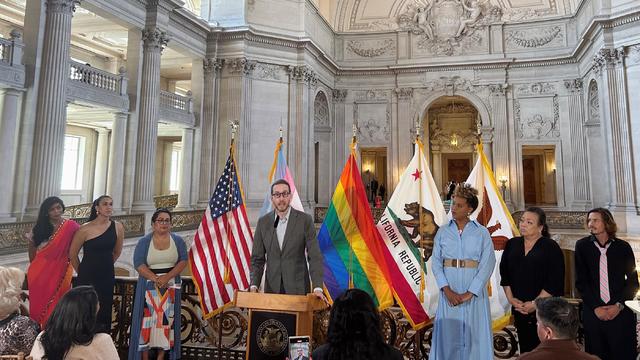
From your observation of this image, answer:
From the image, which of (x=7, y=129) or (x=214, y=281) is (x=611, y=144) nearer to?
(x=214, y=281)

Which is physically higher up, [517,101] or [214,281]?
[517,101]

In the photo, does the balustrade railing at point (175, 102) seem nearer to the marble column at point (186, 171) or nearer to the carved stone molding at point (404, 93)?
the marble column at point (186, 171)

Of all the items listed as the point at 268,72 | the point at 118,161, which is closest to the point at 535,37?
the point at 268,72

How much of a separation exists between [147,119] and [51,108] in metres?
3.67

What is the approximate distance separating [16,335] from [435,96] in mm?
22136

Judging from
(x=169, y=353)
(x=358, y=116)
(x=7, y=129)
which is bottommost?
(x=169, y=353)

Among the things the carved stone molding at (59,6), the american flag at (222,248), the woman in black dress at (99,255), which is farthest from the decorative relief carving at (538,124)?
the woman in black dress at (99,255)

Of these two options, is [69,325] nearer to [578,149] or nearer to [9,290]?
[9,290]

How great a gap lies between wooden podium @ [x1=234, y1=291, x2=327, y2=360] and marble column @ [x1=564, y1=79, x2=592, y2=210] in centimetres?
2082

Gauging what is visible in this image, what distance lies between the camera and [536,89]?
21344 millimetres

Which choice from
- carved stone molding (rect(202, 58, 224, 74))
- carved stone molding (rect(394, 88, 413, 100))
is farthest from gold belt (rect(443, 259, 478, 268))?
carved stone molding (rect(394, 88, 413, 100))

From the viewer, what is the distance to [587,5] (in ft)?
61.5

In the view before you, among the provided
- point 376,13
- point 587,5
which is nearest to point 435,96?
point 376,13

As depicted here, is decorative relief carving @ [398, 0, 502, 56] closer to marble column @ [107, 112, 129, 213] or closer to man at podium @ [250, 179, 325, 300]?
marble column @ [107, 112, 129, 213]
